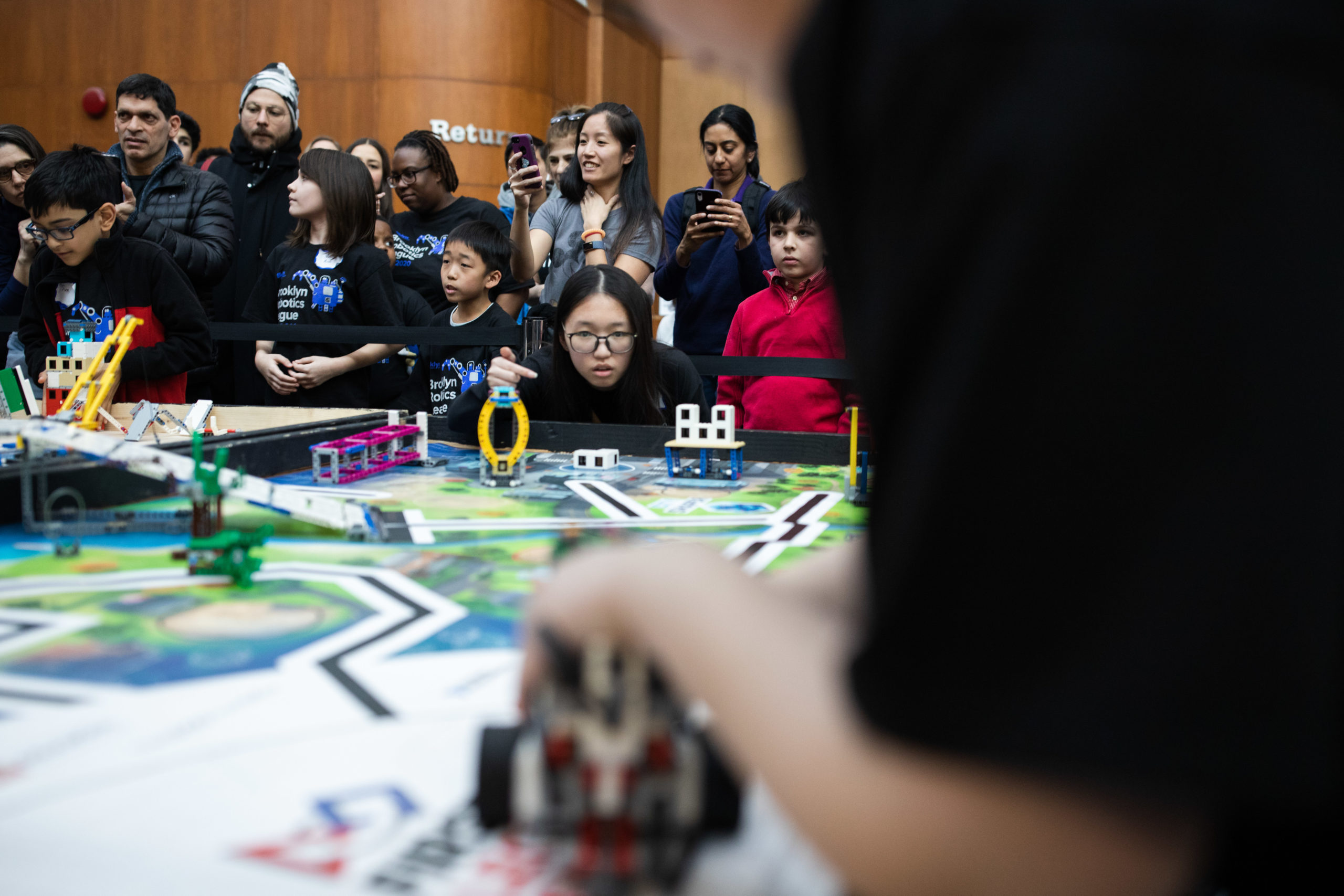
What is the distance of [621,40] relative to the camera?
9914mm

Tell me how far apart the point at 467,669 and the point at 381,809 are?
27cm

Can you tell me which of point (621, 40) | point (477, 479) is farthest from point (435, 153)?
point (621, 40)

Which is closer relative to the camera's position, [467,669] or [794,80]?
[794,80]

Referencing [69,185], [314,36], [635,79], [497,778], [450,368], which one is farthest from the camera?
[635,79]

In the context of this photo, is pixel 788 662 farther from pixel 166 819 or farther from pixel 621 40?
pixel 621 40

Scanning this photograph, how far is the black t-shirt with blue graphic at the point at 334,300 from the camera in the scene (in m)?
3.47

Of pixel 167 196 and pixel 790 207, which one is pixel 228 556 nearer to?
pixel 790 207

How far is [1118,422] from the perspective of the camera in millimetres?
350

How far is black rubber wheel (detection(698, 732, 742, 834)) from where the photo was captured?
571 mm

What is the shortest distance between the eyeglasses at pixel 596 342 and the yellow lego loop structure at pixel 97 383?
3.09 ft

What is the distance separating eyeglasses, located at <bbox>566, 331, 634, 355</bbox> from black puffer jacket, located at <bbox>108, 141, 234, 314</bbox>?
1.81 meters

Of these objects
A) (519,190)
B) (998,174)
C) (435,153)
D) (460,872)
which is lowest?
(460,872)

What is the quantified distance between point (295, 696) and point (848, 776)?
0.59m

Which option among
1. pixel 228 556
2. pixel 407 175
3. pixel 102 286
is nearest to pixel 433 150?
pixel 407 175
